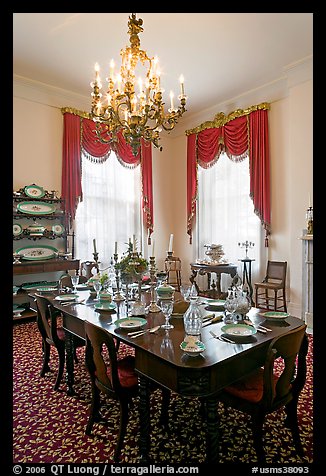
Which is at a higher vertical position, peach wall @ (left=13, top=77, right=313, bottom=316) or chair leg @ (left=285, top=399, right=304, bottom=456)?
peach wall @ (left=13, top=77, right=313, bottom=316)

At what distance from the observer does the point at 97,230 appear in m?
5.54

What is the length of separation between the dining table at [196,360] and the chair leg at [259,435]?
22 centimetres

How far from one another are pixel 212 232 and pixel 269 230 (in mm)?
1212

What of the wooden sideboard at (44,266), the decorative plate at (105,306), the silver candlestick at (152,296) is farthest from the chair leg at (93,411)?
the wooden sideboard at (44,266)

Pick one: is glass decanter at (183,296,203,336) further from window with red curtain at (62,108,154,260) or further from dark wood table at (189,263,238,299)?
window with red curtain at (62,108,154,260)

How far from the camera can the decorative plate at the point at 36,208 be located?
4594 mm

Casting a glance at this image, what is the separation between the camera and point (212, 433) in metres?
1.49

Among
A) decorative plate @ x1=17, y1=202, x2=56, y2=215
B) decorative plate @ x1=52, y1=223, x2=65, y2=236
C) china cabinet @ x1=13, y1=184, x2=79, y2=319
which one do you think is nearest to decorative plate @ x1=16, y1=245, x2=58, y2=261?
china cabinet @ x1=13, y1=184, x2=79, y2=319

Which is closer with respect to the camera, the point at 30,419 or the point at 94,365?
the point at 94,365

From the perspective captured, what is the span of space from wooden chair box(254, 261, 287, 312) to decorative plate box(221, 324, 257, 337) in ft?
9.29

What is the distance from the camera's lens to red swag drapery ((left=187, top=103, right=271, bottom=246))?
16.6 feet

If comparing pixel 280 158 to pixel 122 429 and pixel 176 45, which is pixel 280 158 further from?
pixel 122 429
